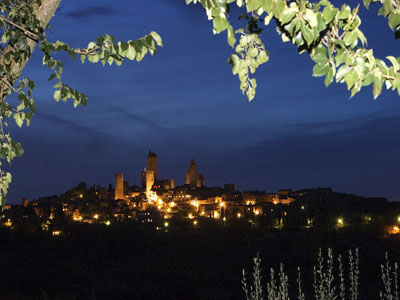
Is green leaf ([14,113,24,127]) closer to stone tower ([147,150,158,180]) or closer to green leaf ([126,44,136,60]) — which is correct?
green leaf ([126,44,136,60])

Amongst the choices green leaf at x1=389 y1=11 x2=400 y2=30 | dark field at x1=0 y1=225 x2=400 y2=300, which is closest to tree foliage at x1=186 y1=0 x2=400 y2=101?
green leaf at x1=389 y1=11 x2=400 y2=30

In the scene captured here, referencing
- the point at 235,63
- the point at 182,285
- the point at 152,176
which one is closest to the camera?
the point at 235,63

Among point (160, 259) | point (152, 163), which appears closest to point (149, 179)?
point (152, 163)

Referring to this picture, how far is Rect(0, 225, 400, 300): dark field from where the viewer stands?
2589cm

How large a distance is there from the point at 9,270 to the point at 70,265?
4348mm

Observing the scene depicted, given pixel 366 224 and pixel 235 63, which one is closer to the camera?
pixel 235 63

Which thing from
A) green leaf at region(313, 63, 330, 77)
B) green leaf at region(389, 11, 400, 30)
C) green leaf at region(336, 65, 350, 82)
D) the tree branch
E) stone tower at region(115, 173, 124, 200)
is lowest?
green leaf at region(336, 65, 350, 82)

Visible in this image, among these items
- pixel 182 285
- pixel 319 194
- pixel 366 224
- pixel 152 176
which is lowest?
pixel 182 285

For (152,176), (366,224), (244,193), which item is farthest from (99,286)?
(152,176)

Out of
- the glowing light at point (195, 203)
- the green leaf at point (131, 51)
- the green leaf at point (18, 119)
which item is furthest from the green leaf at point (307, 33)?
the glowing light at point (195, 203)

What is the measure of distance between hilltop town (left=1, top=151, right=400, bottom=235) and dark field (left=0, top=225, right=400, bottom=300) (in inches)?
177

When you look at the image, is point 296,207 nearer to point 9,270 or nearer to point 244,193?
point 244,193

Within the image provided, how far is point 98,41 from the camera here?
3.06 meters

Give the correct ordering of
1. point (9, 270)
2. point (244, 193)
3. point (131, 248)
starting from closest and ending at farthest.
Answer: point (9, 270), point (131, 248), point (244, 193)
